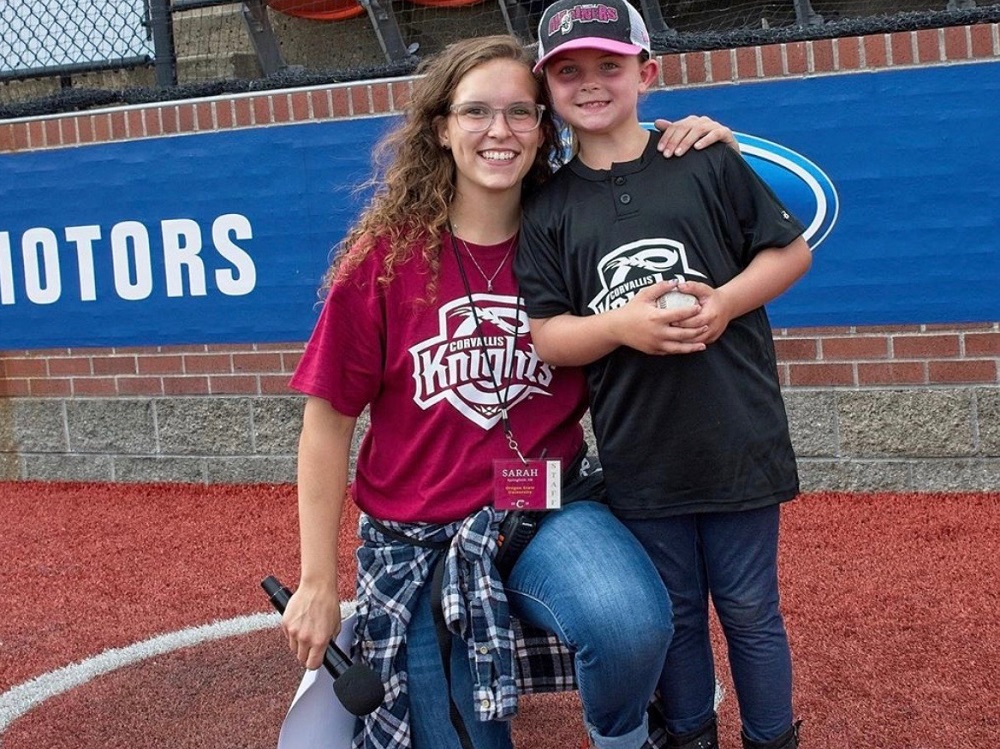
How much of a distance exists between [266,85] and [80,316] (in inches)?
59.5

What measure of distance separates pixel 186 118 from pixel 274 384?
1.33 m

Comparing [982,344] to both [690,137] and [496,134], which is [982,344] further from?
[496,134]

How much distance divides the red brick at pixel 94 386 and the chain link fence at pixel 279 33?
4.48 ft

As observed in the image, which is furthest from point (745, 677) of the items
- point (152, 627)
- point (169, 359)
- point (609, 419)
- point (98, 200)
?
point (98, 200)

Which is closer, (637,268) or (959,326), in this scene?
(637,268)

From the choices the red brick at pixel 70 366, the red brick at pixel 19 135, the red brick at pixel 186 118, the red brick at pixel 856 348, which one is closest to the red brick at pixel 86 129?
the red brick at pixel 19 135

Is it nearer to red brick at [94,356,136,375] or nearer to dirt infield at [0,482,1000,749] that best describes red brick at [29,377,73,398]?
red brick at [94,356,136,375]

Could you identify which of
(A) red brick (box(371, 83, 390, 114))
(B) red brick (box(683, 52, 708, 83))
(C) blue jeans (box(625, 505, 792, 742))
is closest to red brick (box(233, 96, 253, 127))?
(A) red brick (box(371, 83, 390, 114))

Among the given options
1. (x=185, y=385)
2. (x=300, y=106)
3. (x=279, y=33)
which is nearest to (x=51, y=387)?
(x=185, y=385)

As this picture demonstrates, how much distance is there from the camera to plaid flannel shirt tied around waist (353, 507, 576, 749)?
7.62ft

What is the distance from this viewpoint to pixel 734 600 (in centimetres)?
244

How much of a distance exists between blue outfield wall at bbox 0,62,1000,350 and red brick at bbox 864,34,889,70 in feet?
0.15

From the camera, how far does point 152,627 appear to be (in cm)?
388

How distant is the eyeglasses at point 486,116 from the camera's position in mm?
2465
